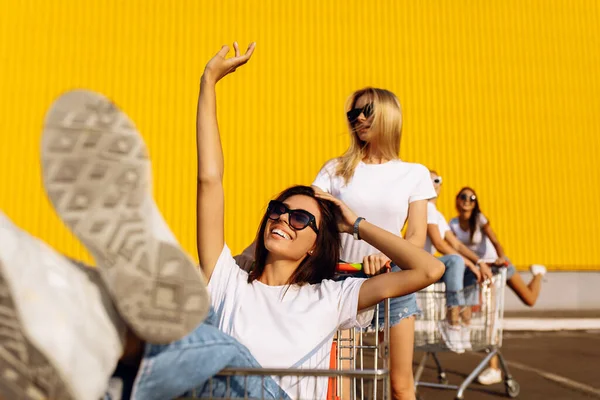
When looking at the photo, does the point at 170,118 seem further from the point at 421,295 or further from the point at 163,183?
the point at 421,295

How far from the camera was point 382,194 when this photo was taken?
9.07 feet

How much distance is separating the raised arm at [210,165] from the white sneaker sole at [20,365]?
3.71 ft

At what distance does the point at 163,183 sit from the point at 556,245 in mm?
8037

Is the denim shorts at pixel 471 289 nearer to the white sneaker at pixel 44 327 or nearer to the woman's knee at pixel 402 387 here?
the woman's knee at pixel 402 387

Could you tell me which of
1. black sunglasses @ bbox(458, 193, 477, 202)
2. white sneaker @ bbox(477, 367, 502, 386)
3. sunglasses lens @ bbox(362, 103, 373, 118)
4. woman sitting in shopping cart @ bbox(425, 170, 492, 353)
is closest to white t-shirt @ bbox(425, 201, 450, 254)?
woman sitting in shopping cart @ bbox(425, 170, 492, 353)

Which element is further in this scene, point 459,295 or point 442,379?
point 442,379

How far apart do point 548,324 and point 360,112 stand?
7.59 meters

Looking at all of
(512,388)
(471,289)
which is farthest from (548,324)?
(471,289)

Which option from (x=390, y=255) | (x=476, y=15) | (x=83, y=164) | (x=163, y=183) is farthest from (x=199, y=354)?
(x=476, y=15)

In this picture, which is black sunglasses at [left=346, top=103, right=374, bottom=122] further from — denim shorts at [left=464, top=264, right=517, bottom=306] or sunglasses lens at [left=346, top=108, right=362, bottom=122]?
denim shorts at [left=464, top=264, right=517, bottom=306]

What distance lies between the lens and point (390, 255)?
2182 millimetres

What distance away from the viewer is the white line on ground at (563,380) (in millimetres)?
4742

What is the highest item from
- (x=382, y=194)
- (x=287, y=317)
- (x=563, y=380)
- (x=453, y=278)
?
(x=382, y=194)

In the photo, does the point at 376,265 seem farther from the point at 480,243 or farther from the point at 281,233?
the point at 480,243
